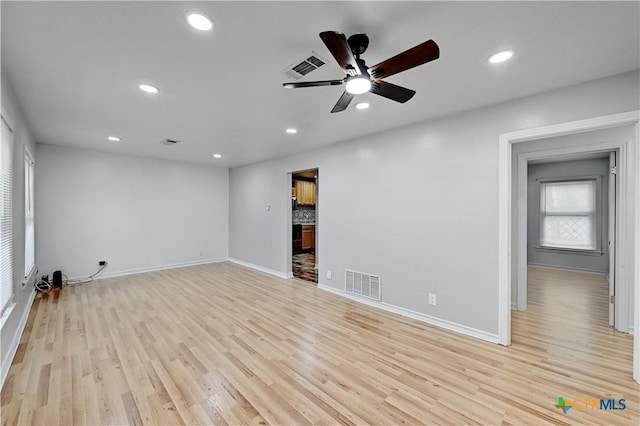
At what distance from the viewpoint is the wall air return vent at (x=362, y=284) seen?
12.5 ft

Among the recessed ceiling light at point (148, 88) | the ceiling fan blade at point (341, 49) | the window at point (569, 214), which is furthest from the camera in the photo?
the window at point (569, 214)

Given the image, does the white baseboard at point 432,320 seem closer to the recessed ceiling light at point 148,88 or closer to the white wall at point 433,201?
the white wall at point 433,201

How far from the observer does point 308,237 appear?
335 inches

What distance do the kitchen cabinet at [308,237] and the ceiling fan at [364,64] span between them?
662 cm

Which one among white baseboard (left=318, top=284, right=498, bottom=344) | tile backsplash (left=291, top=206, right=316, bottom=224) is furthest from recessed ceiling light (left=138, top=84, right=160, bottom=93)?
tile backsplash (left=291, top=206, right=316, bottom=224)

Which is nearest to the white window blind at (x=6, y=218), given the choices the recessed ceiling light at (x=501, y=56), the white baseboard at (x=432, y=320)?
the white baseboard at (x=432, y=320)

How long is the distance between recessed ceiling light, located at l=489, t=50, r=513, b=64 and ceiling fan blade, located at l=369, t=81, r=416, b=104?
671mm

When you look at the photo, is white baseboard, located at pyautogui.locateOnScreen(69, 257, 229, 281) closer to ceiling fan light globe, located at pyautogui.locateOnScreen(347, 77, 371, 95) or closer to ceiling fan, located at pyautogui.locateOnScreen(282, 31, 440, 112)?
ceiling fan, located at pyautogui.locateOnScreen(282, 31, 440, 112)

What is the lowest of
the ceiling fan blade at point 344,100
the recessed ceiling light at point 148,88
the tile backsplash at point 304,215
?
the tile backsplash at point 304,215

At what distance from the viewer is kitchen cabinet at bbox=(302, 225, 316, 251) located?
8.38 meters

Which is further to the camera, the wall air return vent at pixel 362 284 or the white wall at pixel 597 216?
the white wall at pixel 597 216

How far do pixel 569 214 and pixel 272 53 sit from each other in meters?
7.62

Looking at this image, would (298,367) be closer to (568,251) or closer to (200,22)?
(200,22)

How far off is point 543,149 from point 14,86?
19.6 ft
